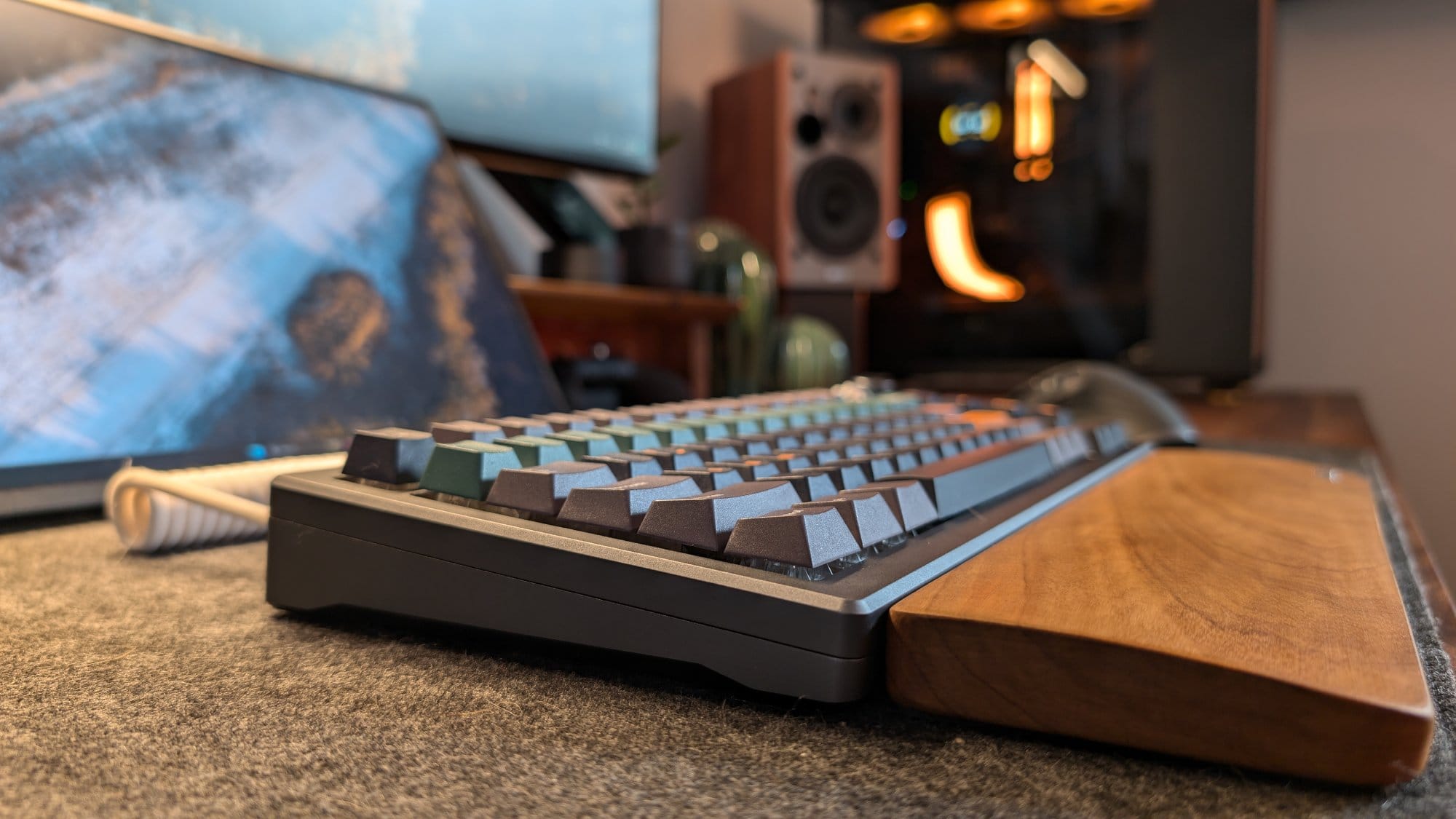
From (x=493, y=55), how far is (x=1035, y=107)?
1394 millimetres

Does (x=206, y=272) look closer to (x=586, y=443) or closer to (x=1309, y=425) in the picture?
(x=586, y=443)

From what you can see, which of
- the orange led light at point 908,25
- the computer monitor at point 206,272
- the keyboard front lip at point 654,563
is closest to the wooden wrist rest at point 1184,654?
the keyboard front lip at point 654,563

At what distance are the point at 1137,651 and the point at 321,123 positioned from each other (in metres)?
0.63

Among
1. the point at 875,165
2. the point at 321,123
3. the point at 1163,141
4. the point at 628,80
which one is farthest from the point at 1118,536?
the point at 875,165

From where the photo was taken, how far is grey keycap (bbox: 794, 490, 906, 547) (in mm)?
267

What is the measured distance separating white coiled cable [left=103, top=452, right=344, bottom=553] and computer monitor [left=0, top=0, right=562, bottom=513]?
5cm

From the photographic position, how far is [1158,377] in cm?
150

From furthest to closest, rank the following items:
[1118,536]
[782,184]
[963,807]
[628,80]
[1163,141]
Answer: [782,184], [1163,141], [628,80], [1118,536], [963,807]

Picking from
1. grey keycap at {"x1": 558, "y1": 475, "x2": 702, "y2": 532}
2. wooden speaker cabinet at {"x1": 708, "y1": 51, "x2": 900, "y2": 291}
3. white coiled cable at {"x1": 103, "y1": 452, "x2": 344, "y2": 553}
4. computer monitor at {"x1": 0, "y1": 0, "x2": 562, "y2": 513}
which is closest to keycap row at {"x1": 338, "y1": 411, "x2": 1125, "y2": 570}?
grey keycap at {"x1": 558, "y1": 475, "x2": 702, "y2": 532}

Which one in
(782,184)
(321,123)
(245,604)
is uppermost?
(782,184)

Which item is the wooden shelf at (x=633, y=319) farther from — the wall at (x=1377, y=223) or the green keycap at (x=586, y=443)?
the wall at (x=1377, y=223)

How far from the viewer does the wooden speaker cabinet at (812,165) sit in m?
1.76

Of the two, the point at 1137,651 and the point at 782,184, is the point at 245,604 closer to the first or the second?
the point at 1137,651

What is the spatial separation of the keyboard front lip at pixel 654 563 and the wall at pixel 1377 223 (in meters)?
2.21
